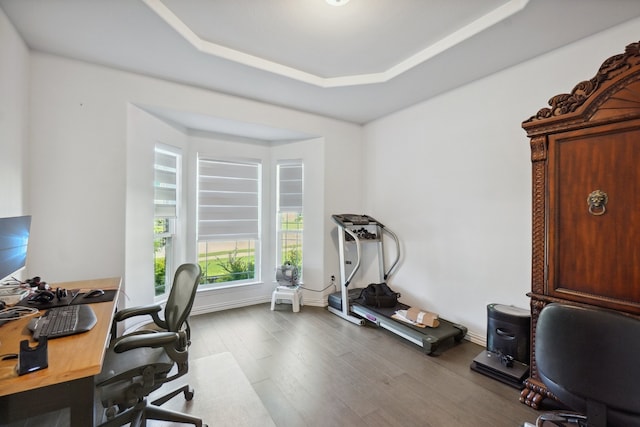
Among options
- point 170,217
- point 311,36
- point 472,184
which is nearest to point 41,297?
point 170,217

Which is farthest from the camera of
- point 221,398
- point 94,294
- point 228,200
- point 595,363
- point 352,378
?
point 228,200

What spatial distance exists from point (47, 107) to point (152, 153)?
3.04ft

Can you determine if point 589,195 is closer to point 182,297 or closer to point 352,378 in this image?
point 352,378

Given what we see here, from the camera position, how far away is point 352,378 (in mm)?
2348

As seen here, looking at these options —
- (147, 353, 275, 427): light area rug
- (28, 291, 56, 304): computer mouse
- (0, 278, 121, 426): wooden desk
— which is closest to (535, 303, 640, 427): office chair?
(147, 353, 275, 427): light area rug

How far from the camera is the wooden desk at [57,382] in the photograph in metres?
0.98

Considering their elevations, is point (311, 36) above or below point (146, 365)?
above

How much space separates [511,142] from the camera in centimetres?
272

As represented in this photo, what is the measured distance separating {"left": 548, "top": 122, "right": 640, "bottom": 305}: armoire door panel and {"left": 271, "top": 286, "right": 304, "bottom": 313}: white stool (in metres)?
2.93

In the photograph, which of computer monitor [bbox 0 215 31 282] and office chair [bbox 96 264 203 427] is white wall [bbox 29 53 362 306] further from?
office chair [bbox 96 264 203 427]

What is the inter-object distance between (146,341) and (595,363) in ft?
7.53

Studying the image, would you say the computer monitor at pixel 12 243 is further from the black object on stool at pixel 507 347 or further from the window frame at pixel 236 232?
the black object on stool at pixel 507 347

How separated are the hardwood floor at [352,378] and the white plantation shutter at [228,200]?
132 centimetres

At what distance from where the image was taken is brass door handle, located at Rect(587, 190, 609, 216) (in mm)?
1713
